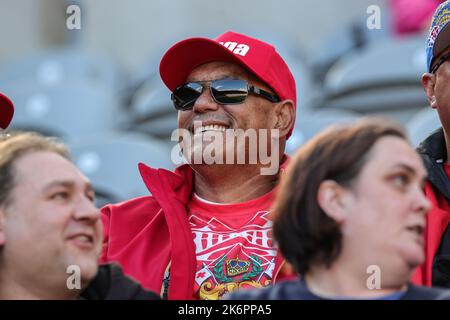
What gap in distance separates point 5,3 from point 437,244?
6.01m

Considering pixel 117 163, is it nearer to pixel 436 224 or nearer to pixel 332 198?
pixel 436 224

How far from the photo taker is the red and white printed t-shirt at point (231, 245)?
8.68 feet

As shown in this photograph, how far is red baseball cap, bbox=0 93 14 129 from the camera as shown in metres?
2.86

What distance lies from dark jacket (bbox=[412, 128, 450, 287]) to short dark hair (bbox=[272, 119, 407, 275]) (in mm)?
524

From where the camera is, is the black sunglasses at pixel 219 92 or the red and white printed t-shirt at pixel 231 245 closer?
the red and white printed t-shirt at pixel 231 245

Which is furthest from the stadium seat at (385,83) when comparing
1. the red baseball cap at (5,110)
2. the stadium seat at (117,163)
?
the red baseball cap at (5,110)

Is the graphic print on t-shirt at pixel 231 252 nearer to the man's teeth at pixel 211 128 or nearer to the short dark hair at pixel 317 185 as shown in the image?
the man's teeth at pixel 211 128

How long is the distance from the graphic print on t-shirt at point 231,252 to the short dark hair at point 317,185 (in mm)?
640

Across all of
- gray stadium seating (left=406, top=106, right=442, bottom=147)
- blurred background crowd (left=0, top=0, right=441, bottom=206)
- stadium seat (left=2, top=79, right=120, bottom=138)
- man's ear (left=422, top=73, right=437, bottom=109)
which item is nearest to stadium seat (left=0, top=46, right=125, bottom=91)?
blurred background crowd (left=0, top=0, right=441, bottom=206)

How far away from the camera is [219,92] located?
9.43 feet

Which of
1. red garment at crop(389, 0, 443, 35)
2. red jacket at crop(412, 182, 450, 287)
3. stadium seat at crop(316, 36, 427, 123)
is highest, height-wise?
red garment at crop(389, 0, 443, 35)

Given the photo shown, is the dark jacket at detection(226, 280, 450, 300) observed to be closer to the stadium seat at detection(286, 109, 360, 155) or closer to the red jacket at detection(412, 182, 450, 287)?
the red jacket at detection(412, 182, 450, 287)

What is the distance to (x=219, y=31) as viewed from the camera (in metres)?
6.56

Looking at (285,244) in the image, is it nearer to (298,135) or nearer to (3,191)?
(3,191)
